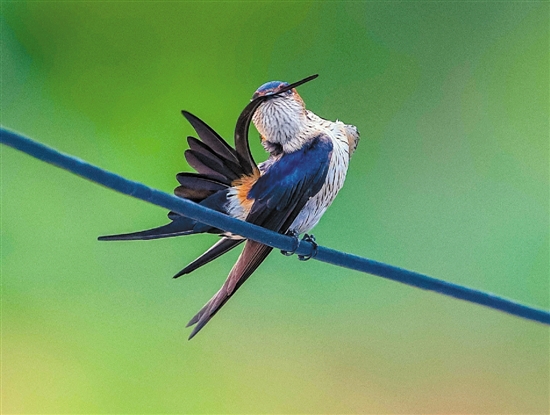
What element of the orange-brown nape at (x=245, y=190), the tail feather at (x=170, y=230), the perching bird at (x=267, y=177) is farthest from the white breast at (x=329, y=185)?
the tail feather at (x=170, y=230)

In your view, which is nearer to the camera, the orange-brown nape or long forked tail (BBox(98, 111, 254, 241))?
long forked tail (BBox(98, 111, 254, 241))

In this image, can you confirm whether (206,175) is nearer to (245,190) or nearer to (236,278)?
(245,190)

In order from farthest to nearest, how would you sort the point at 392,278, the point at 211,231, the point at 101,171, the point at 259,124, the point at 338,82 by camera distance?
the point at 338,82
the point at 259,124
the point at 211,231
the point at 392,278
the point at 101,171

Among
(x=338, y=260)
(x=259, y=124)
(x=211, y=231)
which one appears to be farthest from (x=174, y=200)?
(x=259, y=124)

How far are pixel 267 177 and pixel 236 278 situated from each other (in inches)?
8.2

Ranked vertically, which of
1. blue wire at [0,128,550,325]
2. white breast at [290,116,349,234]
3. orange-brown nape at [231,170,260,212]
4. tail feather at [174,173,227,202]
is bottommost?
blue wire at [0,128,550,325]

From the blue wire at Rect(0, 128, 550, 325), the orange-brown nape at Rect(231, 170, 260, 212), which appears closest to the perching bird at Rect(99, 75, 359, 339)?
the orange-brown nape at Rect(231, 170, 260, 212)

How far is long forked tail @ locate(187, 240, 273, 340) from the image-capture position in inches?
49.8

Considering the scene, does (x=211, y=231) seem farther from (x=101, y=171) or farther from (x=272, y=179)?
(x=101, y=171)

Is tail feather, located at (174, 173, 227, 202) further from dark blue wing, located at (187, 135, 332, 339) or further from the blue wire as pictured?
the blue wire

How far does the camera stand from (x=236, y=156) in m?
1.33

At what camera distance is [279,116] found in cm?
142

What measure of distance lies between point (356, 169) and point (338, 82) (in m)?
0.38

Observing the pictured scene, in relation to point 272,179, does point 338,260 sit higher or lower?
lower
